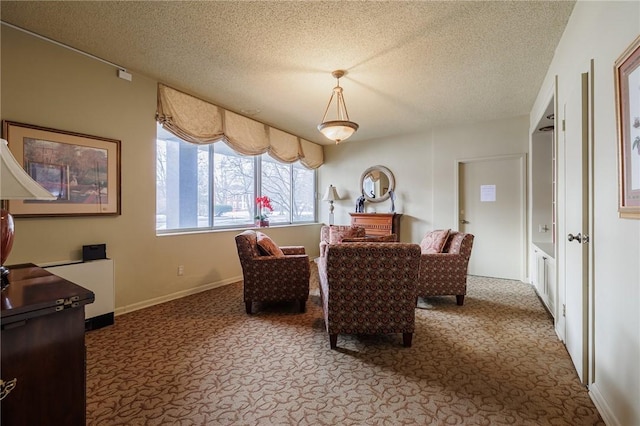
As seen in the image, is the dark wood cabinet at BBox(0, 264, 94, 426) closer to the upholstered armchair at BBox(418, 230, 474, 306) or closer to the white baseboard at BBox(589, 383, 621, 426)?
the white baseboard at BBox(589, 383, 621, 426)

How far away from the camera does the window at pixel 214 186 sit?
Result: 12.7 ft

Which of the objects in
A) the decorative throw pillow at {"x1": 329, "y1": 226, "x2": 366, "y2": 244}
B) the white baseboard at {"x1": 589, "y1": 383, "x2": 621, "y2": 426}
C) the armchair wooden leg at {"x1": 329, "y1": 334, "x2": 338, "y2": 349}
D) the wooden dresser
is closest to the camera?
the white baseboard at {"x1": 589, "y1": 383, "x2": 621, "y2": 426}

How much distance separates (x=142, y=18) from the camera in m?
2.35

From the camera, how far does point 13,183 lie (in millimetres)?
1319

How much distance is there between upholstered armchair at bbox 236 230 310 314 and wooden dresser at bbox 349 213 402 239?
2641mm

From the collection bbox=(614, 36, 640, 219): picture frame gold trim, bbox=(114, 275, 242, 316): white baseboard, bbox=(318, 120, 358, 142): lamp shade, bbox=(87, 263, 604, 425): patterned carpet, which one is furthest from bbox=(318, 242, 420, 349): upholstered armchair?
bbox=(114, 275, 242, 316): white baseboard

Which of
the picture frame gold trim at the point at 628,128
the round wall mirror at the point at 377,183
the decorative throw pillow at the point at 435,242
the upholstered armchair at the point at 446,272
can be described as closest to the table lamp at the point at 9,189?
the picture frame gold trim at the point at 628,128

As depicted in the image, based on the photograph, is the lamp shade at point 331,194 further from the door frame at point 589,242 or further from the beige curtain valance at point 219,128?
the door frame at point 589,242

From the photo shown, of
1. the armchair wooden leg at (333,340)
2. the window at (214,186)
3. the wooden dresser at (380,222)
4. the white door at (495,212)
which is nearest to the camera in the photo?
the armchair wooden leg at (333,340)

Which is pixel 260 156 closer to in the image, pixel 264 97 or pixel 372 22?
pixel 264 97

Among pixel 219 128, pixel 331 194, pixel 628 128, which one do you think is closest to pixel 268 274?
pixel 219 128

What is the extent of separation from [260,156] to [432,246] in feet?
10.9

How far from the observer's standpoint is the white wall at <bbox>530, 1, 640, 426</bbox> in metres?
1.34

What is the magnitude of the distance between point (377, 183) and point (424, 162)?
3.30ft
